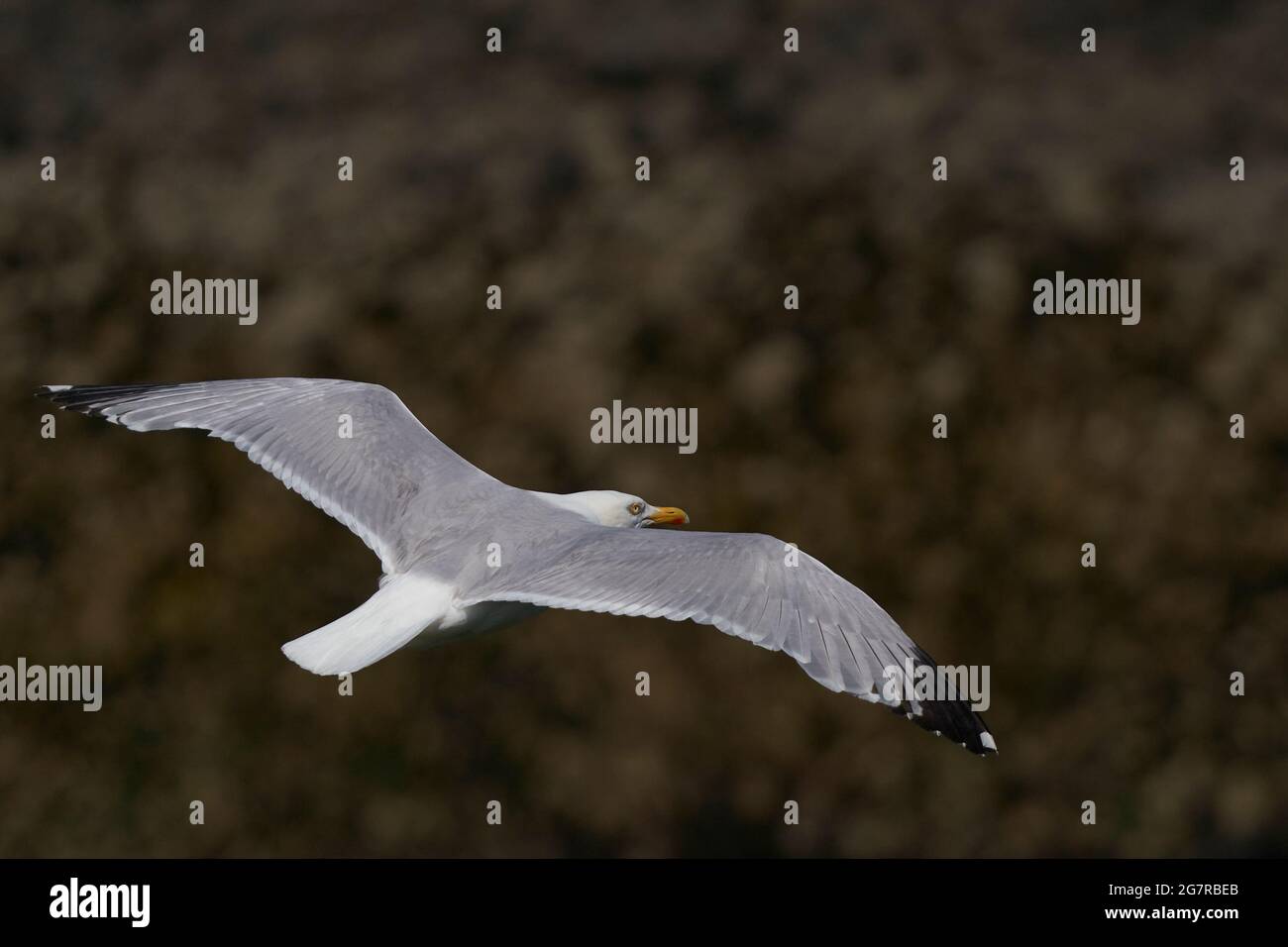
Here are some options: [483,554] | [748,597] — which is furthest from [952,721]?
[483,554]

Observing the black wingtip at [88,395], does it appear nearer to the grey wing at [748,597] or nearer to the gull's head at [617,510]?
the gull's head at [617,510]

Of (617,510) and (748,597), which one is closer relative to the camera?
(748,597)

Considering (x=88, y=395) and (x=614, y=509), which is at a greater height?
(x=88, y=395)

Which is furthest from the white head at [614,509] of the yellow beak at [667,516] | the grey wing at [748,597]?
the grey wing at [748,597]

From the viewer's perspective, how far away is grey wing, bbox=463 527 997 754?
2.14 m

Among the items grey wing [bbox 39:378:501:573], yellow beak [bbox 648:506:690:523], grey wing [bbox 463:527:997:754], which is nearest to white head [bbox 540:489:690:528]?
yellow beak [bbox 648:506:690:523]

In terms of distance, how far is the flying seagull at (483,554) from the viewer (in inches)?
85.7

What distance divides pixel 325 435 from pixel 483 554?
0.55m

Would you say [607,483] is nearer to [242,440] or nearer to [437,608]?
[242,440]

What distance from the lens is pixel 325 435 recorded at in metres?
2.82

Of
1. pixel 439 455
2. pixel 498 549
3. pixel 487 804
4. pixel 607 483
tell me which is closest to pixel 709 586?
pixel 498 549

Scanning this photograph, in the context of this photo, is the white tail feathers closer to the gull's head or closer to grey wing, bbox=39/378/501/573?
grey wing, bbox=39/378/501/573

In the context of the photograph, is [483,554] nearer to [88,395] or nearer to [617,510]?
[617,510]

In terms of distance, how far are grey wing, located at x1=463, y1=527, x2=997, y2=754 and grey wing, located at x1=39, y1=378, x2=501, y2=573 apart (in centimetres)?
39
